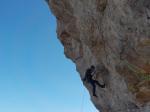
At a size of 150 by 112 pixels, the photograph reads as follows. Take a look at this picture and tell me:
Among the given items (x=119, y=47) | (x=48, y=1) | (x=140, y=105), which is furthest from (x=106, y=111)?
(x=48, y=1)

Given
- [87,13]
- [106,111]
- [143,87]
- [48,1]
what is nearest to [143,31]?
[143,87]

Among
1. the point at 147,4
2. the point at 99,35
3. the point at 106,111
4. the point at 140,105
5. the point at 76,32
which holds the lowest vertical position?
the point at 140,105

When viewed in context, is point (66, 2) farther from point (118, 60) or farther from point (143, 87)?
point (143, 87)

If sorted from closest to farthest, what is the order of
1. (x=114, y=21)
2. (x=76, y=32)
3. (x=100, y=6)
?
(x=114, y=21)
(x=100, y=6)
(x=76, y=32)

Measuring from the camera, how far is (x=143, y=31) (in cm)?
2017

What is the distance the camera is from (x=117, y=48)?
880 inches

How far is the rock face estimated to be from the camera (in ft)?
67.3

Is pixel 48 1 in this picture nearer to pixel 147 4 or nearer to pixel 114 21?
pixel 114 21

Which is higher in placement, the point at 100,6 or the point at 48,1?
the point at 48,1

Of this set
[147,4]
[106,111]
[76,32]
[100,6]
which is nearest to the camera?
[147,4]

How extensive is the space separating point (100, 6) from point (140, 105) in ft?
25.8

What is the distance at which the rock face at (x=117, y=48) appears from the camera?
20500mm

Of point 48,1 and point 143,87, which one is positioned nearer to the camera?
point 143,87

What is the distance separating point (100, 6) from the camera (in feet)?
78.0
